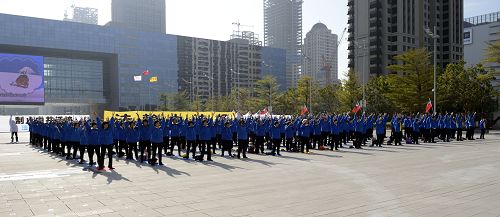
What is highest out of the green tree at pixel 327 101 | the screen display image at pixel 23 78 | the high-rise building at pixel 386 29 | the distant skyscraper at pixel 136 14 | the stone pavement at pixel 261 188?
the distant skyscraper at pixel 136 14

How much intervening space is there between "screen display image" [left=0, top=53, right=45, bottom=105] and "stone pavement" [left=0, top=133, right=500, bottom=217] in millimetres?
52667

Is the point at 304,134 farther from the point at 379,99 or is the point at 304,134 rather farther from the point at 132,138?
the point at 379,99

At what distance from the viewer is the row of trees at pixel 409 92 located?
4847 centimetres

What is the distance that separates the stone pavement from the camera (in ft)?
28.9

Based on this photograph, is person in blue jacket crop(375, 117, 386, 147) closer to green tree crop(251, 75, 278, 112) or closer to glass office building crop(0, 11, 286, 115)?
green tree crop(251, 75, 278, 112)

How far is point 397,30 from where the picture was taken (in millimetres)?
107312

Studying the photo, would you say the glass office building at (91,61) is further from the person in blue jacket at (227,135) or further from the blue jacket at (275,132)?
the blue jacket at (275,132)

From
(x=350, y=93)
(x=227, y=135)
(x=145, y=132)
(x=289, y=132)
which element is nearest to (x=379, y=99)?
(x=350, y=93)

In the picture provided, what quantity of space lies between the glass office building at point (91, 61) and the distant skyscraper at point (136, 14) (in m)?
59.8

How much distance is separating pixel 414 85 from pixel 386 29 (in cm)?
5861

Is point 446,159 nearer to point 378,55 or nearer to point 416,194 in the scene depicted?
point 416,194

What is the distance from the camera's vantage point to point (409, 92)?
5312 centimetres

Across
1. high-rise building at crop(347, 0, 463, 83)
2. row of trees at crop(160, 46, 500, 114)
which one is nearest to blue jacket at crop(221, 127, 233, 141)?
row of trees at crop(160, 46, 500, 114)

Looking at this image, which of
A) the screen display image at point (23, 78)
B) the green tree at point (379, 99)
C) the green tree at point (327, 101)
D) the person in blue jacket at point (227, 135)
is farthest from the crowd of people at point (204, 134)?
the screen display image at point (23, 78)
